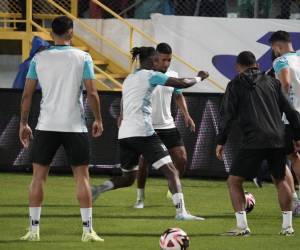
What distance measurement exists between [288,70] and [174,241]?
3.56m

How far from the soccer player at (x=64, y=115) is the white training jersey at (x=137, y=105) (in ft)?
5.31

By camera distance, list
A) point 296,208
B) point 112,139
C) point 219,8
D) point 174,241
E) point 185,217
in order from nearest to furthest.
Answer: point 174,241
point 185,217
point 296,208
point 112,139
point 219,8

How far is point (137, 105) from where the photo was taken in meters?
12.1

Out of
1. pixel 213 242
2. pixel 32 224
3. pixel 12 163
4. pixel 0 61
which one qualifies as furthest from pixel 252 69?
pixel 0 61

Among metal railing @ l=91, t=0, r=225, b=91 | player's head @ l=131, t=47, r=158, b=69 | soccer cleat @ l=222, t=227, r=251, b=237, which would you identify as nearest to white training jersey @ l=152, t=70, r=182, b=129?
player's head @ l=131, t=47, r=158, b=69

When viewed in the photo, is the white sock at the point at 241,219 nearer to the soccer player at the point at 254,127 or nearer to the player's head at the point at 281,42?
the soccer player at the point at 254,127

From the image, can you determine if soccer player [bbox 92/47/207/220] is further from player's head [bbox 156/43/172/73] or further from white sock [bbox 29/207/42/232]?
white sock [bbox 29/207/42/232]

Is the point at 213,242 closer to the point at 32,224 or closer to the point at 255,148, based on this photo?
the point at 255,148

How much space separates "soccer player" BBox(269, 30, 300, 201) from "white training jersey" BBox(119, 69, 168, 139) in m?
1.55

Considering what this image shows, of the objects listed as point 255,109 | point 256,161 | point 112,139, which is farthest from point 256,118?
point 112,139

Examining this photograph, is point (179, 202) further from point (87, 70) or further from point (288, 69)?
point (87, 70)

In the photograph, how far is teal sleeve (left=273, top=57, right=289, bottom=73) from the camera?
40.1 ft

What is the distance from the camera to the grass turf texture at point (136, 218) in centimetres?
1034

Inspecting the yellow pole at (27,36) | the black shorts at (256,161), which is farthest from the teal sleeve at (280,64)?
the yellow pole at (27,36)
